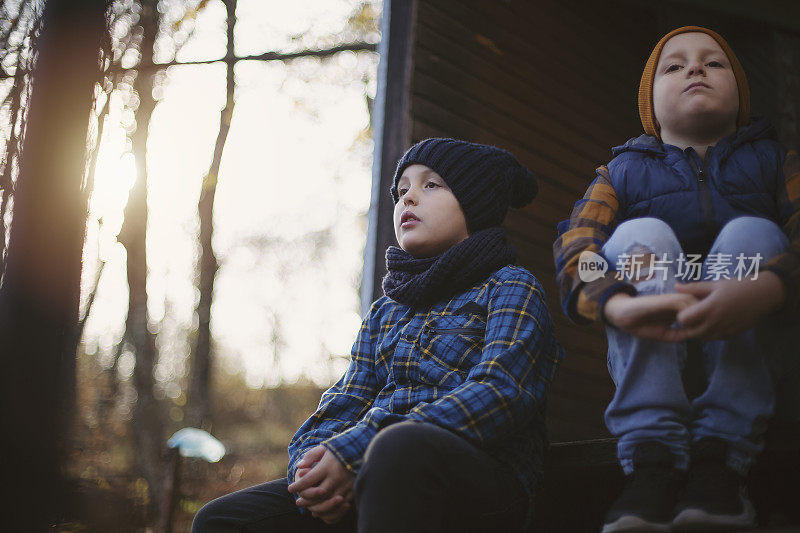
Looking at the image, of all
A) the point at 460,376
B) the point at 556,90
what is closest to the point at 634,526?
the point at 460,376

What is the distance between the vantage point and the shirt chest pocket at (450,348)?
1.67 meters

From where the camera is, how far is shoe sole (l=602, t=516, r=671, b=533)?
47.9 inches

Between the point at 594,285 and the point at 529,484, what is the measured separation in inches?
20.7

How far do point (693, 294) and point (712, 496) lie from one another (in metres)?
0.38

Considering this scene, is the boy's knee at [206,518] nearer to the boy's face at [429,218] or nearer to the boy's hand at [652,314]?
the boy's face at [429,218]

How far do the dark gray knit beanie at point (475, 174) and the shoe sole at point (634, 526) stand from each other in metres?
0.99

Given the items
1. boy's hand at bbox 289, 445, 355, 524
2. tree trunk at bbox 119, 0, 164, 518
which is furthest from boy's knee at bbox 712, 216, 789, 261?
tree trunk at bbox 119, 0, 164, 518

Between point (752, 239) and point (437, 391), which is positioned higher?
point (752, 239)

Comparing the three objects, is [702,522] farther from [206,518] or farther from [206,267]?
[206,267]

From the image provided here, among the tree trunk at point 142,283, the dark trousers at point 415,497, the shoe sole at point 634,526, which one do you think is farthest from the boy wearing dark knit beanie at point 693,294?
the tree trunk at point 142,283

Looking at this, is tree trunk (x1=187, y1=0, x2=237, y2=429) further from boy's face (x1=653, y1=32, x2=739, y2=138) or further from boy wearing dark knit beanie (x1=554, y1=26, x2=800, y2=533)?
boy wearing dark knit beanie (x1=554, y1=26, x2=800, y2=533)

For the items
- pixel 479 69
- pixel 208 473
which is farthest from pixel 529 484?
pixel 208 473

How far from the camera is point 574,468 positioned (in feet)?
6.00

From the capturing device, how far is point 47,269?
35.1 inches
